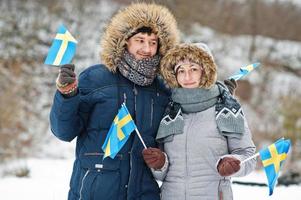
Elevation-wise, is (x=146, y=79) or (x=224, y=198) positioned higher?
(x=146, y=79)

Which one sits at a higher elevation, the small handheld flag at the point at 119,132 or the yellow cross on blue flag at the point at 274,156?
the small handheld flag at the point at 119,132

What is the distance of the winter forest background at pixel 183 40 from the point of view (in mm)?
11087

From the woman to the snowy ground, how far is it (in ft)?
5.02

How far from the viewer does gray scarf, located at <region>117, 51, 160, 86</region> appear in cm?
304

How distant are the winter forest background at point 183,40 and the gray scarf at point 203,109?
17.0ft

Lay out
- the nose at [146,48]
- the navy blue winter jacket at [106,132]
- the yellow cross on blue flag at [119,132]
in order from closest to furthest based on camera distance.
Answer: the yellow cross on blue flag at [119,132], the navy blue winter jacket at [106,132], the nose at [146,48]

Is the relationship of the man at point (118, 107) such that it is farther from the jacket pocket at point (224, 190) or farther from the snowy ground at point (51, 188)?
the snowy ground at point (51, 188)

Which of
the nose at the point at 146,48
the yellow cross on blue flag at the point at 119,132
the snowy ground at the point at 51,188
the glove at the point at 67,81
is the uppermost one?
the nose at the point at 146,48

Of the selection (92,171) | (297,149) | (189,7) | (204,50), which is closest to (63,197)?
(92,171)

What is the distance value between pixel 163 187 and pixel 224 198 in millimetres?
370

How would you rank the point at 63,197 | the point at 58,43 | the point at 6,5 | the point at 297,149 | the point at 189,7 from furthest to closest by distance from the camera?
1. the point at 189,7
2. the point at 6,5
3. the point at 297,149
4. the point at 63,197
5. the point at 58,43

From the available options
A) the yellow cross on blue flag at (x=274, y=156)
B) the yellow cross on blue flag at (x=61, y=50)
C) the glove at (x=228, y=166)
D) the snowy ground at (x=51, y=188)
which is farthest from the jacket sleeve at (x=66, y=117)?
the snowy ground at (x=51, y=188)

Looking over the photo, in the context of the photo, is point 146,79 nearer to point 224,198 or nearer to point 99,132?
point 99,132

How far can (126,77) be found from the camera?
10.1 feet
